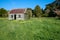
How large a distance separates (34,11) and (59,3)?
35246 mm

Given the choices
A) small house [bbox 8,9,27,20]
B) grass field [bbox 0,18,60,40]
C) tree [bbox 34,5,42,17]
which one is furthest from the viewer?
tree [bbox 34,5,42,17]

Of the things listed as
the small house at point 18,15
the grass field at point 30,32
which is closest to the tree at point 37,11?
the small house at point 18,15

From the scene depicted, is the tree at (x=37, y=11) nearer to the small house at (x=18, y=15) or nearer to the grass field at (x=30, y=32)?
the small house at (x=18, y=15)

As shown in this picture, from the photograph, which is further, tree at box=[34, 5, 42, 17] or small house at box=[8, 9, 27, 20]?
tree at box=[34, 5, 42, 17]

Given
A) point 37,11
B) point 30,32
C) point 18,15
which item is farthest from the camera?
point 37,11

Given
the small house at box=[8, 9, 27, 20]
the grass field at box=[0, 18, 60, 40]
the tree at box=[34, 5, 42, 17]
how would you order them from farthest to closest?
the tree at box=[34, 5, 42, 17] < the small house at box=[8, 9, 27, 20] < the grass field at box=[0, 18, 60, 40]

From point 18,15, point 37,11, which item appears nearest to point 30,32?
point 18,15

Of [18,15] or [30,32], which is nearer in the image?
[30,32]

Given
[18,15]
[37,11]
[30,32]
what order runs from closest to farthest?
[30,32], [18,15], [37,11]

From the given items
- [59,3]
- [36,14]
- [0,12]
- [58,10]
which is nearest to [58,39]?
[58,10]

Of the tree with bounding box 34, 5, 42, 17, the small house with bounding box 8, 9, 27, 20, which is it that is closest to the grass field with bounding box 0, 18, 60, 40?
the small house with bounding box 8, 9, 27, 20

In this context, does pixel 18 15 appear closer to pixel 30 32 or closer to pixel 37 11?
pixel 30 32

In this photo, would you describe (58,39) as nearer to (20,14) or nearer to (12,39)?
(12,39)

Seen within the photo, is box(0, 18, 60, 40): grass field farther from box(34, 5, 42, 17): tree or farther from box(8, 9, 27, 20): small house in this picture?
box(34, 5, 42, 17): tree
